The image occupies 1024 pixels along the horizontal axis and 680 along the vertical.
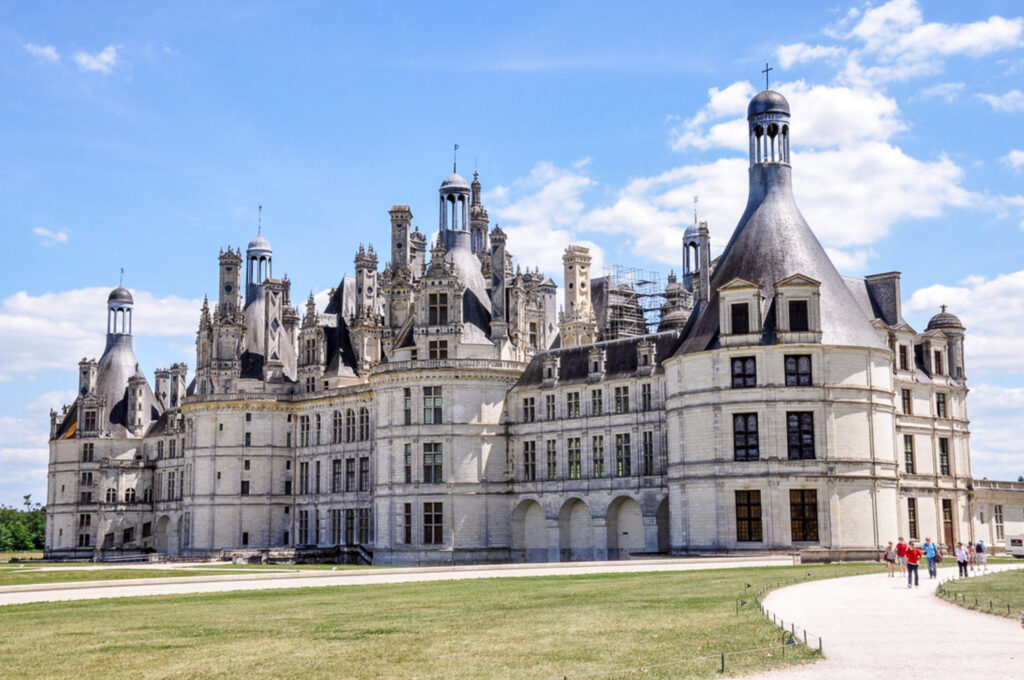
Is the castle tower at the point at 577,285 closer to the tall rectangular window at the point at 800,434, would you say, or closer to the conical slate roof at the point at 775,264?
the conical slate roof at the point at 775,264

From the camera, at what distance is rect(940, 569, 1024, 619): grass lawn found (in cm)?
2458

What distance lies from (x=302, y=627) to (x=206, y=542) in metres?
60.1

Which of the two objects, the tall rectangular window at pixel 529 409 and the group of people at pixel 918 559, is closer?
the group of people at pixel 918 559

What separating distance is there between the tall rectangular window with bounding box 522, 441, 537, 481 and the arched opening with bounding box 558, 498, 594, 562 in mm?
2948

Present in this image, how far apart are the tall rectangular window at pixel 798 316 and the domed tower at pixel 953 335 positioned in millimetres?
15254

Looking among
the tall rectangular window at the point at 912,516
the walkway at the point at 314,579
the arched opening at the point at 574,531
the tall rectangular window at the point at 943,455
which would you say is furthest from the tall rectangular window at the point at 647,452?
the tall rectangular window at the point at 943,455

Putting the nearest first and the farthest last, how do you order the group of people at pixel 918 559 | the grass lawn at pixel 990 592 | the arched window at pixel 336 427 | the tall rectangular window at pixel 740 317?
the grass lawn at pixel 990 592 < the group of people at pixel 918 559 < the tall rectangular window at pixel 740 317 < the arched window at pixel 336 427

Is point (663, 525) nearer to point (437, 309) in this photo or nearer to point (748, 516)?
point (748, 516)

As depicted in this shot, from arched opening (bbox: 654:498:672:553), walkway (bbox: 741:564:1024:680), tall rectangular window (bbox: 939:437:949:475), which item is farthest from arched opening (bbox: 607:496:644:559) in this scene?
walkway (bbox: 741:564:1024:680)

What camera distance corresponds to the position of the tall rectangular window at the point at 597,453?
2500 inches

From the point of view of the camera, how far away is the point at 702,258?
61.1m

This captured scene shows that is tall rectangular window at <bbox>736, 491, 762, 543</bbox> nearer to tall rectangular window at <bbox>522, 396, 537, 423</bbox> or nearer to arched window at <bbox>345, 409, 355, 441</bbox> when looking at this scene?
tall rectangular window at <bbox>522, 396, 537, 423</bbox>

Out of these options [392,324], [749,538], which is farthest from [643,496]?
[392,324]

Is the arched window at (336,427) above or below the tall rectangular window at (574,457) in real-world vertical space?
above
